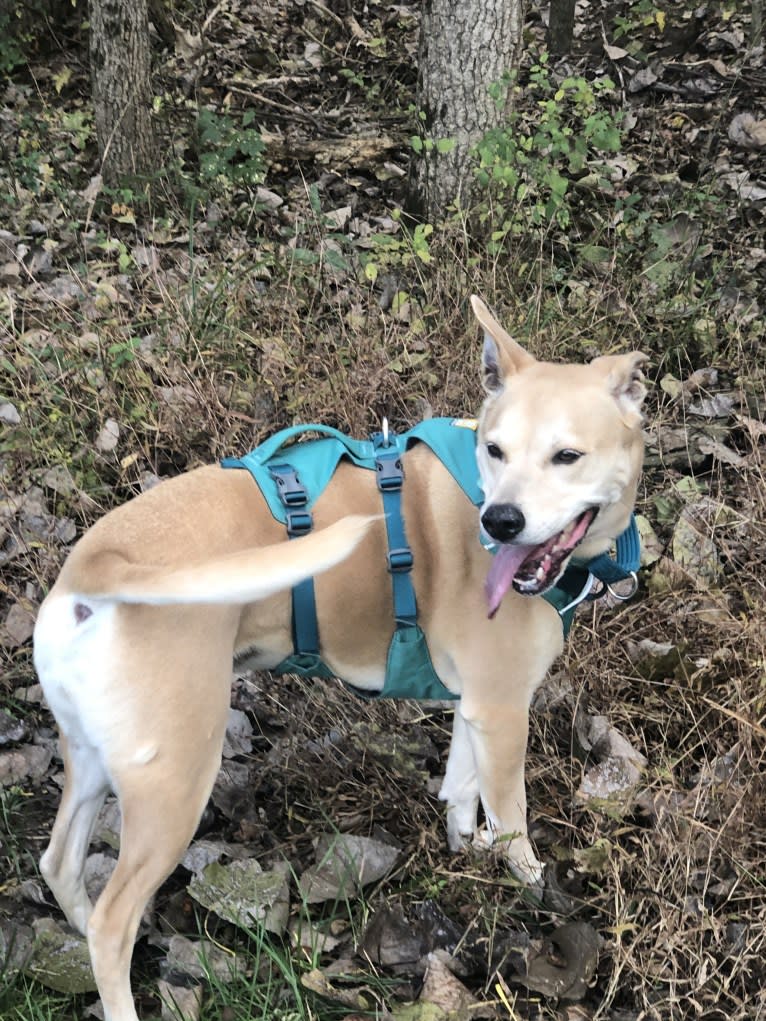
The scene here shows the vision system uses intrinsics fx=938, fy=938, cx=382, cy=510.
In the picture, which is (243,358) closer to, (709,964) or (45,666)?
(45,666)

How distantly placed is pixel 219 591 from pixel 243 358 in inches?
99.4

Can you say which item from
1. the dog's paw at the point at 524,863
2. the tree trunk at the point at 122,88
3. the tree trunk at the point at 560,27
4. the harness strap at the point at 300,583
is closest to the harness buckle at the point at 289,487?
the harness strap at the point at 300,583

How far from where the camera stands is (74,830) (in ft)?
8.11

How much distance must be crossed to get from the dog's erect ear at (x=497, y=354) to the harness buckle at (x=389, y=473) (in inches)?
14.4

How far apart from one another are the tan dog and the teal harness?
0.13 ft

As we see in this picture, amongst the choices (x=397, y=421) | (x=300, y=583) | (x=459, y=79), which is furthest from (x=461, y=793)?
(x=459, y=79)

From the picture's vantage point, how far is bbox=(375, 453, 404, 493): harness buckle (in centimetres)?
260

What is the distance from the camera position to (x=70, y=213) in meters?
5.17

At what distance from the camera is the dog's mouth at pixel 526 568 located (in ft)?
7.88

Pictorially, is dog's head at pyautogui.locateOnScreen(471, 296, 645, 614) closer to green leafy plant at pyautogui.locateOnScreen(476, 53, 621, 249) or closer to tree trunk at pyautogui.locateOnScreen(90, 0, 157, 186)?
green leafy plant at pyautogui.locateOnScreen(476, 53, 621, 249)

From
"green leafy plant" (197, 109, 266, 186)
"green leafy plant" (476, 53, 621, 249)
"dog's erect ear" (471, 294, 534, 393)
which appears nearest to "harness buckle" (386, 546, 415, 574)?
"dog's erect ear" (471, 294, 534, 393)

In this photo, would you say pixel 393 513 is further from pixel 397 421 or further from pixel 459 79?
pixel 459 79

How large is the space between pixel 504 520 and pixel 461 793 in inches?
42.0

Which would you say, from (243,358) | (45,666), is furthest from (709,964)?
(243,358)
